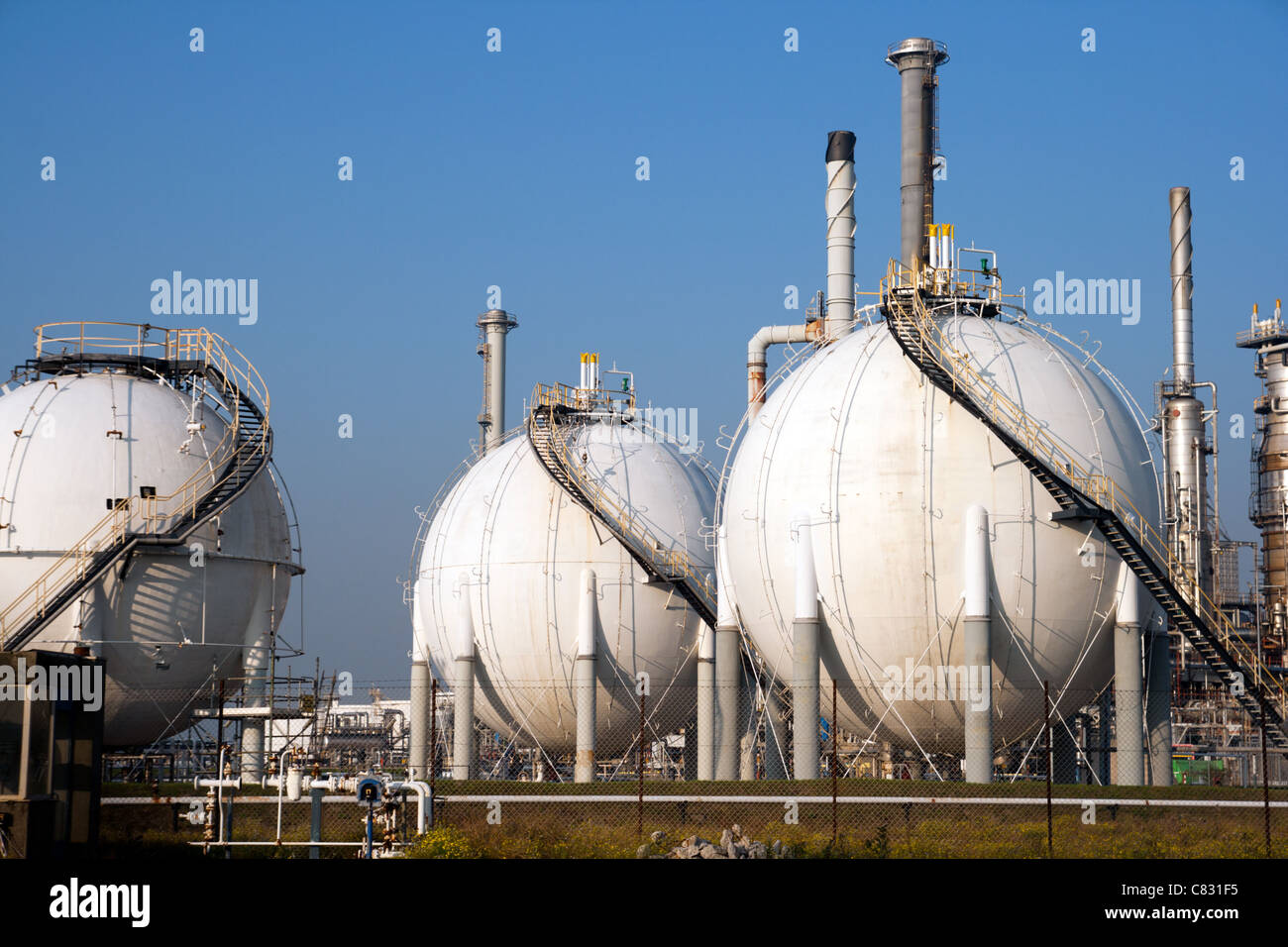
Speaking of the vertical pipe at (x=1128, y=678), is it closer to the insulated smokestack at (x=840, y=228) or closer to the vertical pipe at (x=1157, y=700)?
the vertical pipe at (x=1157, y=700)

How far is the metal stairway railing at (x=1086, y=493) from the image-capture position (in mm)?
28516

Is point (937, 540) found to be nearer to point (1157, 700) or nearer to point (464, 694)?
point (1157, 700)

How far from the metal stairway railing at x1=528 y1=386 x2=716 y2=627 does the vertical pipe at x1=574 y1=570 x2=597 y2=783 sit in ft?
4.49

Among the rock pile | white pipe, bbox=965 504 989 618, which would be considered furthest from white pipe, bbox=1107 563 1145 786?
the rock pile

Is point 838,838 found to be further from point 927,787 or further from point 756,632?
point 756,632

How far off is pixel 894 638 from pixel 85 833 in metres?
15.5

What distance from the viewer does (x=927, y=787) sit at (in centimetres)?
2598

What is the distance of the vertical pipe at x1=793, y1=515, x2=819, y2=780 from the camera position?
29516 millimetres

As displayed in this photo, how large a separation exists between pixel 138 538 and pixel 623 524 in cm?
1204

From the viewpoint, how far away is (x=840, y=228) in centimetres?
3872

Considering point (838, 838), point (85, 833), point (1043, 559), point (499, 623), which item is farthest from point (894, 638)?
point (85, 833)

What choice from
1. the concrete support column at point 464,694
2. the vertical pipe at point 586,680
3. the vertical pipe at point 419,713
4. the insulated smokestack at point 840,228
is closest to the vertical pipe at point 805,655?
the vertical pipe at point 586,680

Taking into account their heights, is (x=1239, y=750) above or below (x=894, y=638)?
below

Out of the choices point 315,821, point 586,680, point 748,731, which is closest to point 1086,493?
point 748,731
